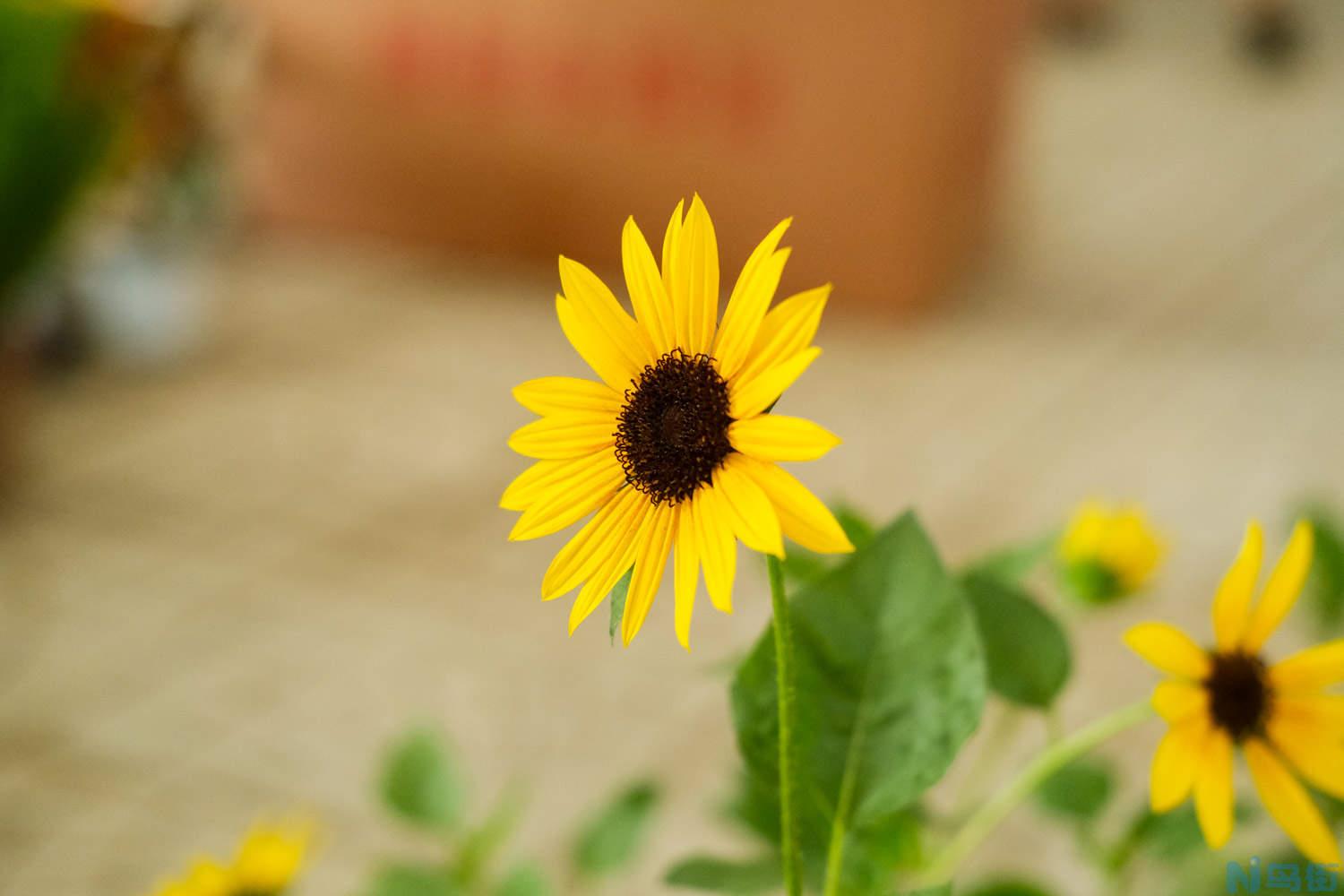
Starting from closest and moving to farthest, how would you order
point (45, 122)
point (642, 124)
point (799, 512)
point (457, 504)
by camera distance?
point (799, 512) < point (45, 122) < point (457, 504) < point (642, 124)

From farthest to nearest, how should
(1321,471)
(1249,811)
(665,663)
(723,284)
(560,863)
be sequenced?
(723,284) → (1321,471) → (665,663) → (560,863) → (1249,811)

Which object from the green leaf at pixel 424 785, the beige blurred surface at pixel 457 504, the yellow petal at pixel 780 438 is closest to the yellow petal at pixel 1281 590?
the yellow petal at pixel 780 438

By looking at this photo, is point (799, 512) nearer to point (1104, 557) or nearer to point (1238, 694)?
point (1238, 694)

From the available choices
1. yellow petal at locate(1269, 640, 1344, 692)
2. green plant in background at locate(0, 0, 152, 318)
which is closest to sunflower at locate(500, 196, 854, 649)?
yellow petal at locate(1269, 640, 1344, 692)

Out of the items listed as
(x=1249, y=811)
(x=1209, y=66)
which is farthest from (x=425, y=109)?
(x=1209, y=66)

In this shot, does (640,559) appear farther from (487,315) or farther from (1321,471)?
(487,315)

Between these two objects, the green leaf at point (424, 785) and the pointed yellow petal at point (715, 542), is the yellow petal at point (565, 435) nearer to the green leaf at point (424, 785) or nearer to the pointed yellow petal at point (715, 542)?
the pointed yellow petal at point (715, 542)

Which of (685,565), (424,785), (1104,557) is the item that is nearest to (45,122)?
(424,785)
